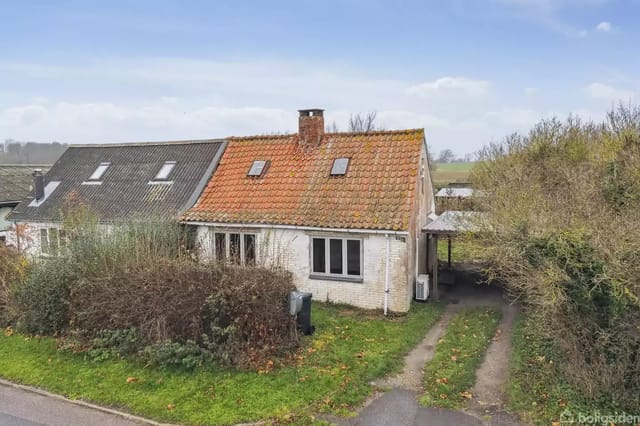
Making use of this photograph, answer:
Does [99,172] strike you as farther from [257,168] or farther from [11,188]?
[11,188]

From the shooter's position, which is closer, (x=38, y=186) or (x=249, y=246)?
(x=249, y=246)

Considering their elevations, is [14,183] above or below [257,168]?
below

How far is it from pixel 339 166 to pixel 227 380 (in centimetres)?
979

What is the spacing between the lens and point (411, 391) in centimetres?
981

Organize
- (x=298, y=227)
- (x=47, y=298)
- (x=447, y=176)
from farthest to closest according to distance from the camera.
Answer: (x=447, y=176) < (x=298, y=227) < (x=47, y=298)

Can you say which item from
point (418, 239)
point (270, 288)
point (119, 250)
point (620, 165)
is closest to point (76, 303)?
point (119, 250)

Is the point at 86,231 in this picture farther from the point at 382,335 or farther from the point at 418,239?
the point at 418,239

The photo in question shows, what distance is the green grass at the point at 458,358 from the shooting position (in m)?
9.41

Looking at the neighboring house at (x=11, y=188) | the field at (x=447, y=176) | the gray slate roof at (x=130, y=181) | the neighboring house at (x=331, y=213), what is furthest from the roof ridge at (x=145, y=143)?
the field at (x=447, y=176)

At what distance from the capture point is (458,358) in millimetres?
11422

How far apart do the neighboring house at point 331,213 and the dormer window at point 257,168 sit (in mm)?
45
